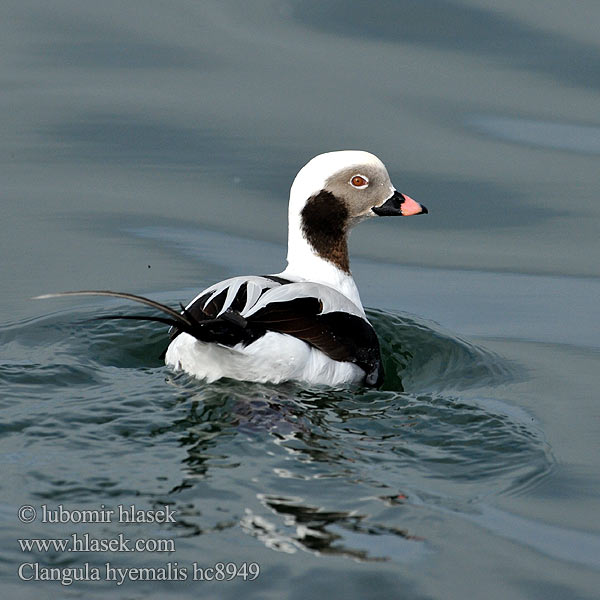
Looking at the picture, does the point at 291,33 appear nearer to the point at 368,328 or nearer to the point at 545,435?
the point at 368,328

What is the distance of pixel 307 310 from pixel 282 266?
239 centimetres

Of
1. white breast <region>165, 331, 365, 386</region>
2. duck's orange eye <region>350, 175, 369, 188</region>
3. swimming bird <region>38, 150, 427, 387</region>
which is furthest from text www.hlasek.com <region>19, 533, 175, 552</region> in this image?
duck's orange eye <region>350, 175, 369, 188</region>

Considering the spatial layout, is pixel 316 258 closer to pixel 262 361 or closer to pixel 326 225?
pixel 326 225

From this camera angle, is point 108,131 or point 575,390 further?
point 108,131

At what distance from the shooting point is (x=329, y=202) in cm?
676

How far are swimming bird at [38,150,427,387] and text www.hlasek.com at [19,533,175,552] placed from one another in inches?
42.7

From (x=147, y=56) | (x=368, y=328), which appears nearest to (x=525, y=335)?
(x=368, y=328)

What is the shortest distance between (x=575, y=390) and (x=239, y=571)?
10.1ft

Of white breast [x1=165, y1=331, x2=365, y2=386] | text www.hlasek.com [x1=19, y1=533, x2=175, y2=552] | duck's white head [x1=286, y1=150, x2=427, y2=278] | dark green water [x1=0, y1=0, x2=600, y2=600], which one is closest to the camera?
text www.hlasek.com [x1=19, y1=533, x2=175, y2=552]

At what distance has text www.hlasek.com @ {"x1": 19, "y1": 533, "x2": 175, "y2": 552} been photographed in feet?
14.0

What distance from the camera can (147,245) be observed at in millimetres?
8516

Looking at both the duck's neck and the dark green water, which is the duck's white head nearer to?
the duck's neck

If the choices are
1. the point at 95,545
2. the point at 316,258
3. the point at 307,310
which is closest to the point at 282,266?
the point at 316,258

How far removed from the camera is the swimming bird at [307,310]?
573 centimetres
